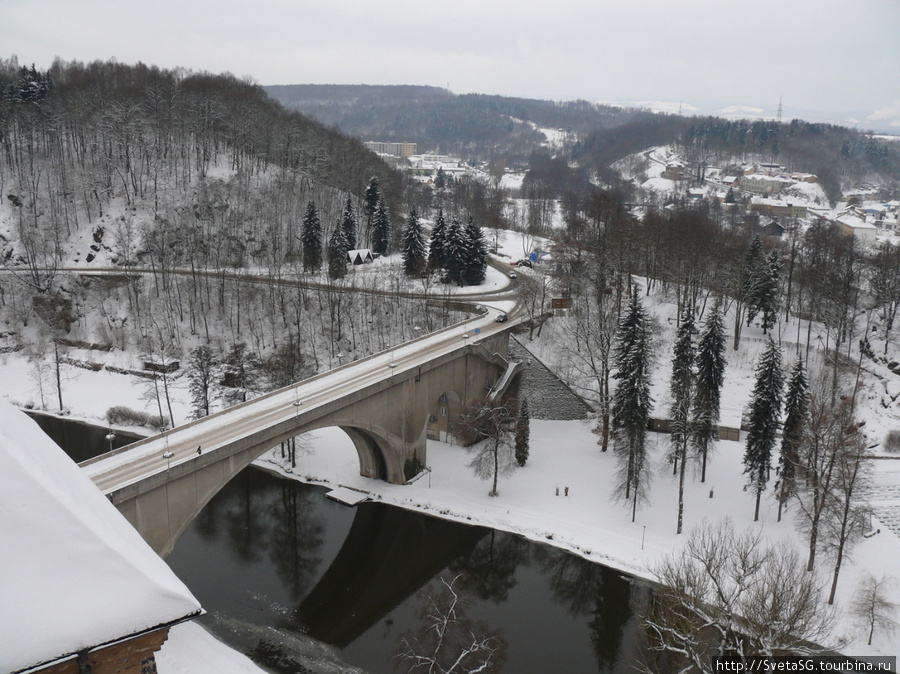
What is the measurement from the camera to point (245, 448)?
28.8m

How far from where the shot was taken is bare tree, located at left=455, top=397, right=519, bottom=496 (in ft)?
131

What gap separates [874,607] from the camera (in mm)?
27094

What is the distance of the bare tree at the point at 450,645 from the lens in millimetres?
25494

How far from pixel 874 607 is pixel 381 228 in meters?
55.3

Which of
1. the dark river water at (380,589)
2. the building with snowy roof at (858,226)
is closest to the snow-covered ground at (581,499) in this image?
the dark river water at (380,589)

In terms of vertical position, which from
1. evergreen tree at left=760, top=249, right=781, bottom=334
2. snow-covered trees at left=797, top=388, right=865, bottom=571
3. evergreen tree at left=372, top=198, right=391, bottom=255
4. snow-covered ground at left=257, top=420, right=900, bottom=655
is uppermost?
evergreen tree at left=372, top=198, right=391, bottom=255

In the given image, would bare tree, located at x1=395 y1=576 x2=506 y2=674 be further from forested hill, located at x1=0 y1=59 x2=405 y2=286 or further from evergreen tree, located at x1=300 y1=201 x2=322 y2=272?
forested hill, located at x1=0 y1=59 x2=405 y2=286

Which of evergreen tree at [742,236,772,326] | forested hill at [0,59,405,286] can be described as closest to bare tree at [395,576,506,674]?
evergreen tree at [742,236,772,326]

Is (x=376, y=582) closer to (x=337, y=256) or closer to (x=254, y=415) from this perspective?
(x=254, y=415)

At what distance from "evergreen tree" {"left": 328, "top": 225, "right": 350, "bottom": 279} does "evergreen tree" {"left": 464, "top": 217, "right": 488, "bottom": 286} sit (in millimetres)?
11833

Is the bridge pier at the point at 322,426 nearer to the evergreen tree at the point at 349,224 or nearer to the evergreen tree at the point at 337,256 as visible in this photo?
the evergreen tree at the point at 337,256

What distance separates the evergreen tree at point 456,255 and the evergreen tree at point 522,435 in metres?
23.5

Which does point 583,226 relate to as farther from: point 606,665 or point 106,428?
point 606,665

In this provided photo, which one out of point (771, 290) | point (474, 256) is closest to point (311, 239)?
point (474, 256)
